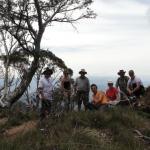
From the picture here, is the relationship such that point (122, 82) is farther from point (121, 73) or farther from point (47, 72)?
point (47, 72)

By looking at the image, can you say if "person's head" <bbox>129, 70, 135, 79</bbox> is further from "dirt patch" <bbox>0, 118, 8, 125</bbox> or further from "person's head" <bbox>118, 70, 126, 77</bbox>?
"dirt patch" <bbox>0, 118, 8, 125</bbox>

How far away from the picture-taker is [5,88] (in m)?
25.8

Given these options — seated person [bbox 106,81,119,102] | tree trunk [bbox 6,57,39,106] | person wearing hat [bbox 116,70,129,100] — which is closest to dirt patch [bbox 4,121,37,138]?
seated person [bbox 106,81,119,102]

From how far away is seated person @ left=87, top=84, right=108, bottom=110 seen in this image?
1620 cm

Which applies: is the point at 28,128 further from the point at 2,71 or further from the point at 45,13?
the point at 2,71

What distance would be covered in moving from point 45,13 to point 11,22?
1538 mm

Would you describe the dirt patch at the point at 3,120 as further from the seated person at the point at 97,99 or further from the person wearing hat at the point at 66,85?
the seated person at the point at 97,99

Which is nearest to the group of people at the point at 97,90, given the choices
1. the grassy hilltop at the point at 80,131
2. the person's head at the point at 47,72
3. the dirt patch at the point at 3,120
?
the grassy hilltop at the point at 80,131

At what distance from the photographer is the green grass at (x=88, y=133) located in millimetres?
11500

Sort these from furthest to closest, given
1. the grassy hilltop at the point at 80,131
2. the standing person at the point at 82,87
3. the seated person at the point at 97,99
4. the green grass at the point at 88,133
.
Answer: the standing person at the point at 82,87 < the seated person at the point at 97,99 < the grassy hilltop at the point at 80,131 < the green grass at the point at 88,133

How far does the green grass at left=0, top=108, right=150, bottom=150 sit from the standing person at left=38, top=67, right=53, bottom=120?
0.52 metres

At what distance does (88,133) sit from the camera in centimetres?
1304

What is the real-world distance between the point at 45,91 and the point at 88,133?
5.96 ft

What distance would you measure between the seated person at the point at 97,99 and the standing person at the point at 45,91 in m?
2.22
